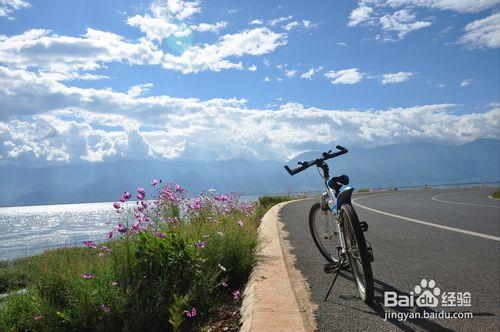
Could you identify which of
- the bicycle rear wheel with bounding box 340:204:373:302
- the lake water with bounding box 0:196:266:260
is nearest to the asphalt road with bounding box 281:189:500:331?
the bicycle rear wheel with bounding box 340:204:373:302

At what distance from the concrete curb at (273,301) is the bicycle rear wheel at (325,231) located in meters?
0.55

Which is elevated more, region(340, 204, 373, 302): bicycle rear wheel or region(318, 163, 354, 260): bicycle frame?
region(318, 163, 354, 260): bicycle frame

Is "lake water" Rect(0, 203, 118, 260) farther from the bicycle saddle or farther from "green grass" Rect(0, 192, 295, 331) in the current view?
the bicycle saddle

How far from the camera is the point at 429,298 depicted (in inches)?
157

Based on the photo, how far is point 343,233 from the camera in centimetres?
420

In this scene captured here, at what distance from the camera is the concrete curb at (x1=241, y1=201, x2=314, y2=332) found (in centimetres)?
304

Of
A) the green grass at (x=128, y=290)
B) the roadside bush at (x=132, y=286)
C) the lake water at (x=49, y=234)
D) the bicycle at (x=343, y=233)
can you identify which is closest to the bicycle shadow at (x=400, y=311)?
the bicycle at (x=343, y=233)

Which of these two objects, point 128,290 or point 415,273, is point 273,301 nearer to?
point 128,290

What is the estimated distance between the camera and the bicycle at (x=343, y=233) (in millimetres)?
3533

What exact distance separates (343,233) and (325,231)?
1.47 metres

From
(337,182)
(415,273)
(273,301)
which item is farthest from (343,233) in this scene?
(415,273)

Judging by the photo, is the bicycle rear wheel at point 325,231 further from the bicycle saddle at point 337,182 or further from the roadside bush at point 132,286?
the roadside bush at point 132,286

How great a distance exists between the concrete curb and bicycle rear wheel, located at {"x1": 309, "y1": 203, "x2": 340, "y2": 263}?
1.80ft

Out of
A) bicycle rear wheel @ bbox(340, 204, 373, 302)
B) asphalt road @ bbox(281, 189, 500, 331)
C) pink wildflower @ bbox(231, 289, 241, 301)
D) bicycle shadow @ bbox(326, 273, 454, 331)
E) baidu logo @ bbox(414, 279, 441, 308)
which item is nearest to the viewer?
bicycle shadow @ bbox(326, 273, 454, 331)
